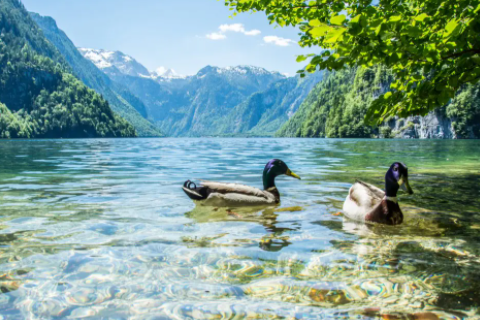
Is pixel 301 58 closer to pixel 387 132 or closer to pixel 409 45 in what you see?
pixel 409 45

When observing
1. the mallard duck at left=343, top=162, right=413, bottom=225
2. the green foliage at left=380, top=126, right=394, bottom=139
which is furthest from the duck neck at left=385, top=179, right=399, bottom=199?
the green foliage at left=380, top=126, right=394, bottom=139

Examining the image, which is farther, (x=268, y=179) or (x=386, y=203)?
(x=268, y=179)

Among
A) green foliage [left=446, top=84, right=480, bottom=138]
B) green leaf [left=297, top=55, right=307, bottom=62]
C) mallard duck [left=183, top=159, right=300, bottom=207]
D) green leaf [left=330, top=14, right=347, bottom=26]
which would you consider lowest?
mallard duck [left=183, top=159, right=300, bottom=207]

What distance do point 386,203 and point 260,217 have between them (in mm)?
3314

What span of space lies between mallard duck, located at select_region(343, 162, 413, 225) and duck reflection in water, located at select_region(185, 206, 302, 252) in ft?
5.75

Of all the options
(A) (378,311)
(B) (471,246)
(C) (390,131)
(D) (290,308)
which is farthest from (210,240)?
(C) (390,131)

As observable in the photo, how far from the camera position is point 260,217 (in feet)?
36.7

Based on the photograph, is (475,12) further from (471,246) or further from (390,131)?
(390,131)

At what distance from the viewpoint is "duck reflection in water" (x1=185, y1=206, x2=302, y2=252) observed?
27.9 ft

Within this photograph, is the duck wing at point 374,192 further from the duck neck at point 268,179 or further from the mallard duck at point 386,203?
the duck neck at point 268,179

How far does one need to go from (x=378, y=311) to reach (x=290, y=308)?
114 centimetres

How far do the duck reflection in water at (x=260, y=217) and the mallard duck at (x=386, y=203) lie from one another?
1.75m

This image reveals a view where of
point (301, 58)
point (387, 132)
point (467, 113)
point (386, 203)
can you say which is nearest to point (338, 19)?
point (301, 58)

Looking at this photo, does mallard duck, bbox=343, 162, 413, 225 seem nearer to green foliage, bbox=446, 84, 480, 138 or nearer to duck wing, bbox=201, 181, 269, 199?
duck wing, bbox=201, 181, 269, 199
